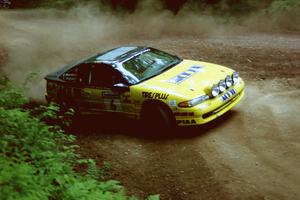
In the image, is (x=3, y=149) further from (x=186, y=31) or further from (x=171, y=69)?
(x=186, y=31)

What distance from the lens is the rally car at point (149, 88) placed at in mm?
9320

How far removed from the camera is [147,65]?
10297 millimetres

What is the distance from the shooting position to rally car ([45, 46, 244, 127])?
30.6 feet

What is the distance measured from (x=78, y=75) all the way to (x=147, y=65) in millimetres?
1632

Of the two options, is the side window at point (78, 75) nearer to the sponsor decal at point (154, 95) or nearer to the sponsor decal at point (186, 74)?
the sponsor decal at point (154, 95)

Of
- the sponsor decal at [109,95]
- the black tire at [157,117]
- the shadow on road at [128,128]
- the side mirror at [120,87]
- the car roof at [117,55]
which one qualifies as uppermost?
the car roof at [117,55]

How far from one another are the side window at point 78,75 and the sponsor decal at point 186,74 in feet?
6.68

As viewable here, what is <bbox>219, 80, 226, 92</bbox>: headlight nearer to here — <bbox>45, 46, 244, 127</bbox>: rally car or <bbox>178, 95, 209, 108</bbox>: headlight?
<bbox>45, 46, 244, 127</bbox>: rally car

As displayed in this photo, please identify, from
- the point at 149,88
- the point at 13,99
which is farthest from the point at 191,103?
the point at 13,99

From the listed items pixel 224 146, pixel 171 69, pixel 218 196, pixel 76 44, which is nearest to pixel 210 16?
pixel 76 44

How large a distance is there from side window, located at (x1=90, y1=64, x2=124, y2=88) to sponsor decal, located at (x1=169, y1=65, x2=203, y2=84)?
1.10 metres

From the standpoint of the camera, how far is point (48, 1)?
31.5 metres

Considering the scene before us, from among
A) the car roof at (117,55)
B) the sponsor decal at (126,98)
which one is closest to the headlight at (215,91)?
the sponsor decal at (126,98)

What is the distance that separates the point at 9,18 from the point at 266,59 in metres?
18.7
